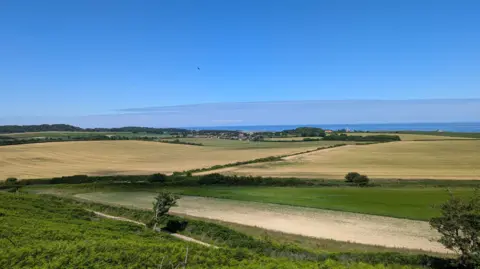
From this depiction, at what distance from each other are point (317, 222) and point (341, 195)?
1317 cm

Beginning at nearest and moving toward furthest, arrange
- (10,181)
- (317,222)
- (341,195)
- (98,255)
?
(98,255)
(317,222)
(341,195)
(10,181)

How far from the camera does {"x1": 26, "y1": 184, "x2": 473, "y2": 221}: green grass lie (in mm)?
31875

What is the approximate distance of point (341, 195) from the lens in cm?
4025

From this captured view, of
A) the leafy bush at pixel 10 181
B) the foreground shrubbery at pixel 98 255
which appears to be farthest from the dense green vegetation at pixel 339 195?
the foreground shrubbery at pixel 98 255

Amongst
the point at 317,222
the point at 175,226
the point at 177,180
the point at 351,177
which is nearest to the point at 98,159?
the point at 177,180

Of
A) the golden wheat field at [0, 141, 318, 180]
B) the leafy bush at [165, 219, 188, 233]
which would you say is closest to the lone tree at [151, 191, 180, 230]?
the leafy bush at [165, 219, 188, 233]

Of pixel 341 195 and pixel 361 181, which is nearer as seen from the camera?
pixel 341 195

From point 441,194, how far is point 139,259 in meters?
38.3

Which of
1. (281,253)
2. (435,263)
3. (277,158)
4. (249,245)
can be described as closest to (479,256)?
(435,263)

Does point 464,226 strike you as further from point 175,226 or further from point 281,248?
point 175,226

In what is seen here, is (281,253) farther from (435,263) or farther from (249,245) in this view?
(435,263)

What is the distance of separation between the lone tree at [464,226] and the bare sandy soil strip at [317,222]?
4.06 meters

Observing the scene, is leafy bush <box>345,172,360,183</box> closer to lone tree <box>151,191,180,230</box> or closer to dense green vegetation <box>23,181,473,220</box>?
dense green vegetation <box>23,181,473,220</box>

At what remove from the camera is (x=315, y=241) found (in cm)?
2353
